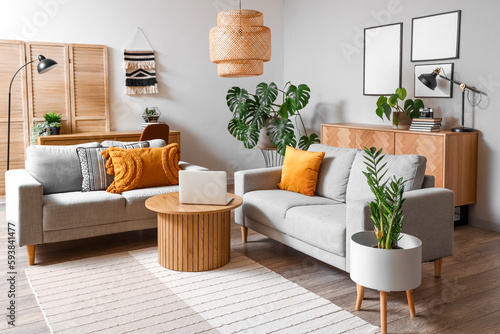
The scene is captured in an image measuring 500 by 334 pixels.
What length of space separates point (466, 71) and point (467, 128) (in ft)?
1.81

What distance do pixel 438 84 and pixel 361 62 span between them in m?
1.21

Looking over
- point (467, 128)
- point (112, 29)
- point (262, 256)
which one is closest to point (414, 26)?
point (467, 128)

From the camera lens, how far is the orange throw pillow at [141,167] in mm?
4367

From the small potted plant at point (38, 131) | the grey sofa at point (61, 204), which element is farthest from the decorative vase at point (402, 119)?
the small potted plant at point (38, 131)

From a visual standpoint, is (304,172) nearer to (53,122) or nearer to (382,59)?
(382,59)

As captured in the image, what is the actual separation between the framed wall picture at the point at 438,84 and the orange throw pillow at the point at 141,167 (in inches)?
105

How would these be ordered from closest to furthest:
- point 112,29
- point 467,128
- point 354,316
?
point 354,316, point 467,128, point 112,29

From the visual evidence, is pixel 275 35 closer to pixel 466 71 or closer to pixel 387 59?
pixel 387 59

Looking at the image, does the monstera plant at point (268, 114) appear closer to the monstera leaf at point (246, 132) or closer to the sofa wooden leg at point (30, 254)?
the monstera leaf at point (246, 132)

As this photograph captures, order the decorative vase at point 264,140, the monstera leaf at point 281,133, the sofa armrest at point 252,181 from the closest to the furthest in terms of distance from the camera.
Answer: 1. the sofa armrest at point 252,181
2. the monstera leaf at point 281,133
3. the decorative vase at point 264,140

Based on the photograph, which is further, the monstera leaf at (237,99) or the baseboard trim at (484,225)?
the monstera leaf at (237,99)

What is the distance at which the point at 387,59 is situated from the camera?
5.79 m

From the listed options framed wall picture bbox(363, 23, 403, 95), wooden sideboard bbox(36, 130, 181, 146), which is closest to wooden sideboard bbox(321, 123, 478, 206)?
framed wall picture bbox(363, 23, 403, 95)

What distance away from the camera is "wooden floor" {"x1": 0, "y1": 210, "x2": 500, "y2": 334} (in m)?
2.80
